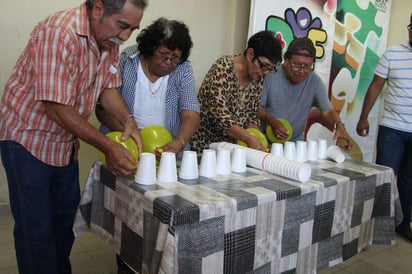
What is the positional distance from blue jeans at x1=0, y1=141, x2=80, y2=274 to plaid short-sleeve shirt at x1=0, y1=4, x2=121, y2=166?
39mm

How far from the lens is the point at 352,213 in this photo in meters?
A: 1.24

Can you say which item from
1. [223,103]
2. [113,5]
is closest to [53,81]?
[113,5]

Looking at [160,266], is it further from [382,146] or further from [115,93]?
[382,146]

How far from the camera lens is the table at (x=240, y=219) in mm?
827

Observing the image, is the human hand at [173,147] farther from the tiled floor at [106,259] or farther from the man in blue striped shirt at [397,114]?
the man in blue striped shirt at [397,114]

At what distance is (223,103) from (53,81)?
30.8 inches

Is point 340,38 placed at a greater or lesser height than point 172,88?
greater

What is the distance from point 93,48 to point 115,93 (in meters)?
0.22

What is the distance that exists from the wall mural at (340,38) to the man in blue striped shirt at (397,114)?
2.60ft

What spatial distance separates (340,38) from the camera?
10.0ft

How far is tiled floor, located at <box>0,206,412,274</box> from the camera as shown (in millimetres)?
1713

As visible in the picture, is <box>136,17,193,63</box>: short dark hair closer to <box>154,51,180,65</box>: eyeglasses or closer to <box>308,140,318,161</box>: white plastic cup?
<box>154,51,180,65</box>: eyeglasses

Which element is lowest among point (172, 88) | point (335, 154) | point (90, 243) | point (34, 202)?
point (90, 243)

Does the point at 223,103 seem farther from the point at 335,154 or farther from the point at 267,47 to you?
the point at 335,154
